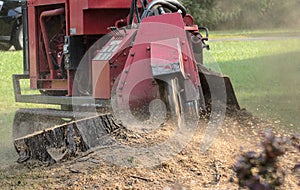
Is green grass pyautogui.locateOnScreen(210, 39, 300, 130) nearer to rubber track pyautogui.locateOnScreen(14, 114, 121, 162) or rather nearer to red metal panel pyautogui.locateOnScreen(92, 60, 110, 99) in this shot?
red metal panel pyautogui.locateOnScreen(92, 60, 110, 99)

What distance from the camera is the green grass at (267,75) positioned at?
12.3 metres

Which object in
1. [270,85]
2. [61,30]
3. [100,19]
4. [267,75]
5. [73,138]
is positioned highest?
[100,19]

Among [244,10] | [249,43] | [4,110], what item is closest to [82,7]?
[4,110]

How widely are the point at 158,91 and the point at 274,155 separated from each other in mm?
3950

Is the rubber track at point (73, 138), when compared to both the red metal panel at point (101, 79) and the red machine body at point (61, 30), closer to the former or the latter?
the red metal panel at point (101, 79)

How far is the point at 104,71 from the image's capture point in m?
7.45

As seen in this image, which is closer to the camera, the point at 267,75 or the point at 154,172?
the point at 154,172

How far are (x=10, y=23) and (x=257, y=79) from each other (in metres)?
10.1

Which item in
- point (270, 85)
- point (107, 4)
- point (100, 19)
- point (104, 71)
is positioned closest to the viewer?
point (104, 71)

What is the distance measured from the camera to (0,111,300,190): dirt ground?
563 cm

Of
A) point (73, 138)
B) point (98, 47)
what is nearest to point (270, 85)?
point (98, 47)

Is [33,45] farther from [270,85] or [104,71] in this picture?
[270,85]

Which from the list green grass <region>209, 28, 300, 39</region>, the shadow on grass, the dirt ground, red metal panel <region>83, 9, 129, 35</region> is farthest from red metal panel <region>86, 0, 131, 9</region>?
green grass <region>209, 28, 300, 39</region>

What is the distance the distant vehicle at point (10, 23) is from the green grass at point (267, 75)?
7425 mm
